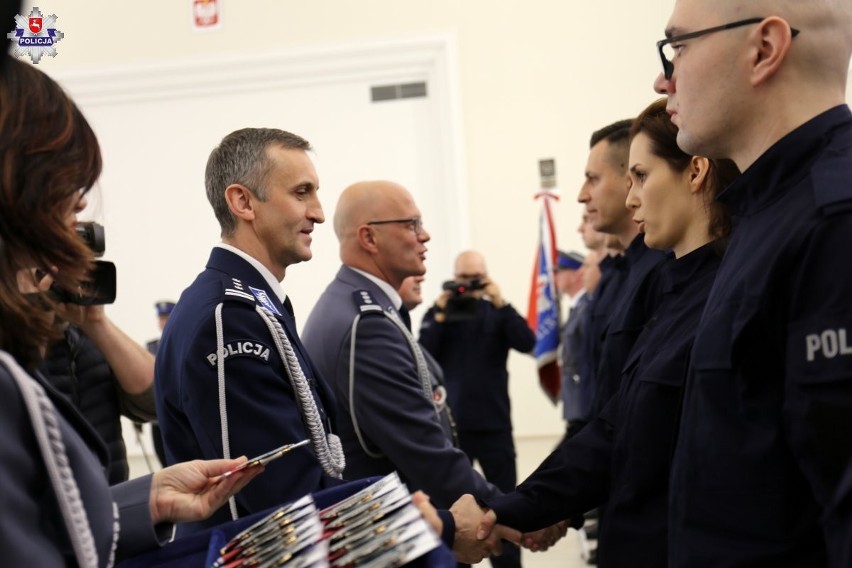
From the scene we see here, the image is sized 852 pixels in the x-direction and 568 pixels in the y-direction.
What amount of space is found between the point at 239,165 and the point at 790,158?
139cm

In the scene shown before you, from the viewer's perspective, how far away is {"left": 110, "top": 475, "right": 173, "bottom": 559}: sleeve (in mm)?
1415

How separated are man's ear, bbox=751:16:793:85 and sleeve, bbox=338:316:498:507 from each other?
1482 mm

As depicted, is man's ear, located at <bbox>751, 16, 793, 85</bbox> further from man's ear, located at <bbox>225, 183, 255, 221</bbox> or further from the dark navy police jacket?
man's ear, located at <bbox>225, 183, 255, 221</bbox>

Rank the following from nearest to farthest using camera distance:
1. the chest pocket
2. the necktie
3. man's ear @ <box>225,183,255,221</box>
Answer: the chest pocket, man's ear @ <box>225,183,255,221</box>, the necktie

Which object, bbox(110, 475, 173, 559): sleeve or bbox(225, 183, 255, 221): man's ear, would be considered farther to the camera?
bbox(225, 183, 255, 221): man's ear

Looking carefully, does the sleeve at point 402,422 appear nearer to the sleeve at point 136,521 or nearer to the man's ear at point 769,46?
the sleeve at point 136,521

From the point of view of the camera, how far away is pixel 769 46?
144 cm

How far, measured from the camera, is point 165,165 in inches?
324

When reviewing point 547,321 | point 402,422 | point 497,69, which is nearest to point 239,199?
point 402,422

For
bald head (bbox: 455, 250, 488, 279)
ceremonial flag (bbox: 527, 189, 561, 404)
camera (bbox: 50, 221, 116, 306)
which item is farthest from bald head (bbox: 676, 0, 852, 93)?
ceremonial flag (bbox: 527, 189, 561, 404)

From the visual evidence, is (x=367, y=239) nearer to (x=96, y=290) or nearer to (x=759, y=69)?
(x=96, y=290)

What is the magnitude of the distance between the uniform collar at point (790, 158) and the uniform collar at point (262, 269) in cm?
117

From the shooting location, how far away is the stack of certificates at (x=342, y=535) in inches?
43.4

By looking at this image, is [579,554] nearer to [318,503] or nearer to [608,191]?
[608,191]
